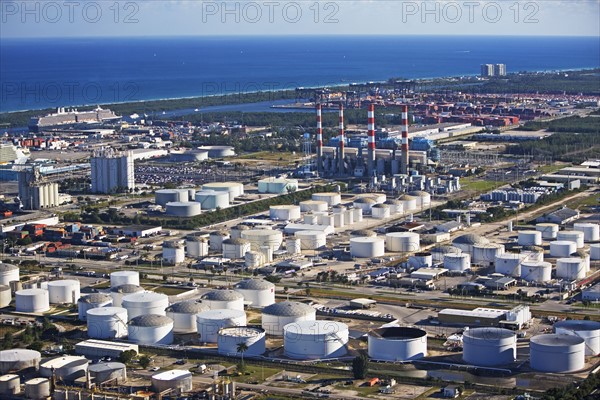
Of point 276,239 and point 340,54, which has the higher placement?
point 340,54

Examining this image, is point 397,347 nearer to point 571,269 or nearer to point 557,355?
point 557,355

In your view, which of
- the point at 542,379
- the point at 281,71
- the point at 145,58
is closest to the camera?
the point at 542,379

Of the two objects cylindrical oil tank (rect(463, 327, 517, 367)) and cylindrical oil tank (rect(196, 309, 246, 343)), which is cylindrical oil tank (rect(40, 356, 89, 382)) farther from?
cylindrical oil tank (rect(463, 327, 517, 367))

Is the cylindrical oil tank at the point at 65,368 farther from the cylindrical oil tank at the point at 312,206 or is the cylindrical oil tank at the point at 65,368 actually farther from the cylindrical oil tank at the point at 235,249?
the cylindrical oil tank at the point at 312,206

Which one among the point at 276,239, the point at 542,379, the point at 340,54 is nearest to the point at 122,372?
the point at 542,379

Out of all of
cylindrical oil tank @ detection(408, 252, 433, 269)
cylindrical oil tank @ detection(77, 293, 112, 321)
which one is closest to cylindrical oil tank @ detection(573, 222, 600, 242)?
cylindrical oil tank @ detection(408, 252, 433, 269)

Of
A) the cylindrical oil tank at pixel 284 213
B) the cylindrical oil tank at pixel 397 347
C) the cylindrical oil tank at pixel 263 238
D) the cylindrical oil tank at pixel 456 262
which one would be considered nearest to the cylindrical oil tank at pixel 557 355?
the cylindrical oil tank at pixel 397 347

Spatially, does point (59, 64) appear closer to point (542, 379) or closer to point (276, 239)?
point (276, 239)
